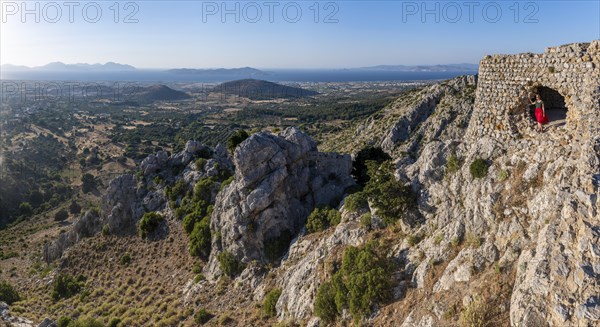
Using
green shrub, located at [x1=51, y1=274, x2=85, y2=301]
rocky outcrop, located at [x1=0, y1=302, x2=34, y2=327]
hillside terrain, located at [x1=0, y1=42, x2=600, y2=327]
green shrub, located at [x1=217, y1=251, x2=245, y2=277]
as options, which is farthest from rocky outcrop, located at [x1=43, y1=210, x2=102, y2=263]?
green shrub, located at [x1=217, y1=251, x2=245, y2=277]

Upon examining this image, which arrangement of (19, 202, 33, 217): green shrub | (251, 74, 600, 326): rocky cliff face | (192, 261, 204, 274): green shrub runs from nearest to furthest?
(251, 74, 600, 326): rocky cliff face < (192, 261, 204, 274): green shrub < (19, 202, 33, 217): green shrub

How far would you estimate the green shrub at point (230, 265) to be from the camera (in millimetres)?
25892

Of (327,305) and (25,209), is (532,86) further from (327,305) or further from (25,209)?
(25,209)

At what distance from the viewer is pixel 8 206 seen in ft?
243

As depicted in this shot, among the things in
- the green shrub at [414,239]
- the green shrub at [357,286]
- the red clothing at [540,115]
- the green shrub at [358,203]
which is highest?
the red clothing at [540,115]

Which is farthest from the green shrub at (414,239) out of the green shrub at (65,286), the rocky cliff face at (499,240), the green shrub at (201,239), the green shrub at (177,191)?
the green shrub at (65,286)

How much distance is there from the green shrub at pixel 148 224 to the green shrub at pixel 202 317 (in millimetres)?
15142

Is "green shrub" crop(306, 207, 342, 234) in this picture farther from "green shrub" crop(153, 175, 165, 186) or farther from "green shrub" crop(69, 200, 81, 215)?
"green shrub" crop(69, 200, 81, 215)

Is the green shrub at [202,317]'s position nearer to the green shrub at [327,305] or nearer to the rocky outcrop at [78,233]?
the green shrub at [327,305]

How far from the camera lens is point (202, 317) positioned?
22531 mm

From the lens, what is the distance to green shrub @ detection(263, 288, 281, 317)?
20.6 metres

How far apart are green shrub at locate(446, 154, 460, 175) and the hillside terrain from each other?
3.6 inches

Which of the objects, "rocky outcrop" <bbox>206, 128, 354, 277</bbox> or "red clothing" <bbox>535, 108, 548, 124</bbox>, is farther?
"rocky outcrop" <bbox>206, 128, 354, 277</bbox>

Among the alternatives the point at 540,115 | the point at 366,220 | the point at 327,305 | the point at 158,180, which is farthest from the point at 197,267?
the point at 540,115
